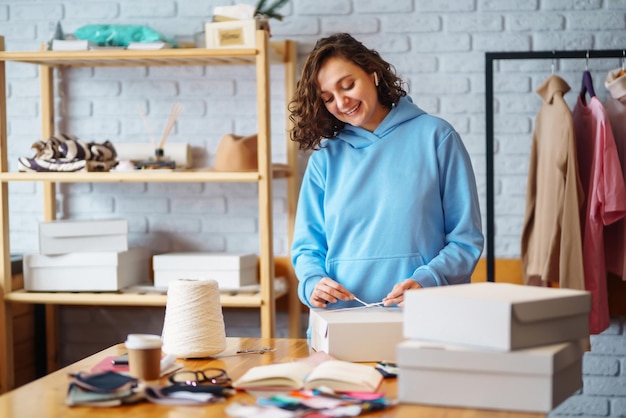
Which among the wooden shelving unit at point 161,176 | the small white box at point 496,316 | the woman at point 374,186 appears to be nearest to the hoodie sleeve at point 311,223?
the woman at point 374,186

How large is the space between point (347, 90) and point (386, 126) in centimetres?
13

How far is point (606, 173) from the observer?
9.70 feet

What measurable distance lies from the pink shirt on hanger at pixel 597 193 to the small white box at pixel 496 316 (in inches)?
61.0

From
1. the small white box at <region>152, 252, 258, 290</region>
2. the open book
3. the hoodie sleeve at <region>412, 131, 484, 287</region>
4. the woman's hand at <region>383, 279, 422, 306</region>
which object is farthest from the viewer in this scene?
the small white box at <region>152, 252, 258, 290</region>

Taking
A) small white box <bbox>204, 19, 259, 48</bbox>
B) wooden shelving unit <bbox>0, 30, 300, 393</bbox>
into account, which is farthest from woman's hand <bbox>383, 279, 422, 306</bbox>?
small white box <bbox>204, 19, 259, 48</bbox>

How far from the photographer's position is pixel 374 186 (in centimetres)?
211

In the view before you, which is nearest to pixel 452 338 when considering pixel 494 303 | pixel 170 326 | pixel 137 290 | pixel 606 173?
pixel 494 303

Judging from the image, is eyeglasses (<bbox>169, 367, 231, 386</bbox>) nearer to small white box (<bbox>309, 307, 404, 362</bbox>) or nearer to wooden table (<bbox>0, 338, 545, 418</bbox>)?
wooden table (<bbox>0, 338, 545, 418</bbox>)

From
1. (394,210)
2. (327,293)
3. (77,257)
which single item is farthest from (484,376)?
(77,257)

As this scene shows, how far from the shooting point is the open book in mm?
1525

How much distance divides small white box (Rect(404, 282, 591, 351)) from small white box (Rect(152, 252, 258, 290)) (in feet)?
5.72

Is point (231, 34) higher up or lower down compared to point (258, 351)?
higher up

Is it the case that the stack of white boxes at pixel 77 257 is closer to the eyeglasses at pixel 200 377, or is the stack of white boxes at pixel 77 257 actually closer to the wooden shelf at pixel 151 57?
the wooden shelf at pixel 151 57

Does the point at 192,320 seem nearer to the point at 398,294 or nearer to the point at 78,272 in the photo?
the point at 398,294
